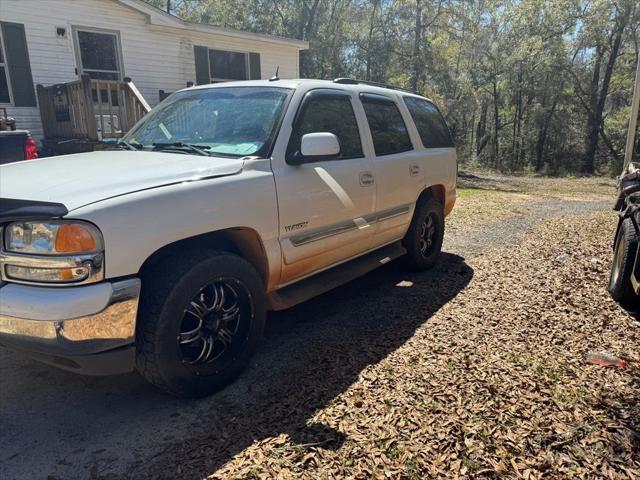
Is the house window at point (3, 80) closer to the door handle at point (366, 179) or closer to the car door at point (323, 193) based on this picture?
the car door at point (323, 193)

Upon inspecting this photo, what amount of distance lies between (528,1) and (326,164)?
25034 millimetres

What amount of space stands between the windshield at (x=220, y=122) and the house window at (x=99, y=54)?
847 centimetres

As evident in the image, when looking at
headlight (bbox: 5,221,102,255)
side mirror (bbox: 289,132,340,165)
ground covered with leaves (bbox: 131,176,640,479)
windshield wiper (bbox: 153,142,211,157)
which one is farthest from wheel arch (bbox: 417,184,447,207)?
headlight (bbox: 5,221,102,255)

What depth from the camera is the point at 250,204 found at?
312cm

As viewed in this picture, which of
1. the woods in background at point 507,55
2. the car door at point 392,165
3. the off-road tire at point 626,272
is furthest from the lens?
the woods in background at point 507,55

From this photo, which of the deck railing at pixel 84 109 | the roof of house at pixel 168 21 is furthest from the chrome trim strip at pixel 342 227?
the roof of house at pixel 168 21

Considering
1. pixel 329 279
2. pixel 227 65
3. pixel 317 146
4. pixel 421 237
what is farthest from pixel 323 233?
pixel 227 65

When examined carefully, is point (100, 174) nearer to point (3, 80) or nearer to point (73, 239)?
point (73, 239)

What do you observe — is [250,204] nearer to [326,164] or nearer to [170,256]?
[170,256]

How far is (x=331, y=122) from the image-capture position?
4.06 meters

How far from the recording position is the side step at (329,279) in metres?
3.63

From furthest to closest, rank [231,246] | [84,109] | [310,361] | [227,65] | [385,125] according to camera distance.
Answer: [227,65] → [84,109] → [385,125] → [310,361] → [231,246]

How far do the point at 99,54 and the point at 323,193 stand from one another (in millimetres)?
10145

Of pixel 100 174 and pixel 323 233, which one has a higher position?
pixel 100 174
